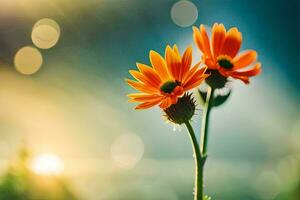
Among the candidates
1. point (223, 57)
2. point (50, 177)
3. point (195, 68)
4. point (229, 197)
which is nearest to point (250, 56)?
point (223, 57)

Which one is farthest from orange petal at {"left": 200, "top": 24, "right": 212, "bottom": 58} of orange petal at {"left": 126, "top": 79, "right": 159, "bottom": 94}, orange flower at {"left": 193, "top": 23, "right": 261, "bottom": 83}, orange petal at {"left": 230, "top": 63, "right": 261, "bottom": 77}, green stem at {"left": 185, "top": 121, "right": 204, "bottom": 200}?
green stem at {"left": 185, "top": 121, "right": 204, "bottom": 200}

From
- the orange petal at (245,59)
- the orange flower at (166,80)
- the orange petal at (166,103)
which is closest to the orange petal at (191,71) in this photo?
the orange flower at (166,80)

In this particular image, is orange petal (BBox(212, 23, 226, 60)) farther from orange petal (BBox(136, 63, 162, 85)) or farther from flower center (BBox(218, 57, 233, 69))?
orange petal (BBox(136, 63, 162, 85))

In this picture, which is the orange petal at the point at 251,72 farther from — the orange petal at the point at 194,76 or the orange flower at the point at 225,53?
the orange petal at the point at 194,76

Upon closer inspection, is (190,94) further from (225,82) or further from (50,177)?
(50,177)

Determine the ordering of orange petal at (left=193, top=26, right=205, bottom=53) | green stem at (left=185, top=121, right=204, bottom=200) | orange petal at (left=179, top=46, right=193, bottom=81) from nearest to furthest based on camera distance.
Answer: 1. green stem at (left=185, top=121, right=204, bottom=200)
2. orange petal at (left=179, top=46, right=193, bottom=81)
3. orange petal at (left=193, top=26, right=205, bottom=53)

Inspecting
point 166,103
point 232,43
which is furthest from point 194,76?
point 232,43

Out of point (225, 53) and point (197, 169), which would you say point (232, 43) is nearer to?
point (225, 53)
